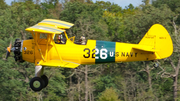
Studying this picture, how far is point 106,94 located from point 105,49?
17.3 metres

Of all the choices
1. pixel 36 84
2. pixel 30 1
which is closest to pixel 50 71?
A: pixel 36 84

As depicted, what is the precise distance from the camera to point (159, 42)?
1244cm

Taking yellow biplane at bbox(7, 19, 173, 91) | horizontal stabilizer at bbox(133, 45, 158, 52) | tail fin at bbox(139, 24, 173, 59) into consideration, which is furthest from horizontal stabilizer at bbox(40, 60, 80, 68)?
tail fin at bbox(139, 24, 173, 59)

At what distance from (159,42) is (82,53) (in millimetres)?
3255

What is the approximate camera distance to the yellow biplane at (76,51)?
11.8 meters

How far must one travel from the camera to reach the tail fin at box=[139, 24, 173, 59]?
40.3ft

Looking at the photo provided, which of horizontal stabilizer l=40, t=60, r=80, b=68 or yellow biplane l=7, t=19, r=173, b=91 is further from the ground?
yellow biplane l=7, t=19, r=173, b=91

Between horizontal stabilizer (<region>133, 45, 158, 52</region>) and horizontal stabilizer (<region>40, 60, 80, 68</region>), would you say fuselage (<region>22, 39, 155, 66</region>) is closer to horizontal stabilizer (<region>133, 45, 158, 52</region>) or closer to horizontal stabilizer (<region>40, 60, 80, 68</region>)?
horizontal stabilizer (<region>40, 60, 80, 68</region>)

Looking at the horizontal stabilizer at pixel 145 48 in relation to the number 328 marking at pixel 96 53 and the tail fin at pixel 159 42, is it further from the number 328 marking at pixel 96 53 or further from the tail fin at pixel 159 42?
the number 328 marking at pixel 96 53

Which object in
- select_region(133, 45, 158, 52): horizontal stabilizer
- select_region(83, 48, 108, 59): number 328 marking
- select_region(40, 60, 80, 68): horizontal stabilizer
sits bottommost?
select_region(40, 60, 80, 68): horizontal stabilizer

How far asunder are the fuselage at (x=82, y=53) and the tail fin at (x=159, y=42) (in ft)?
1.22

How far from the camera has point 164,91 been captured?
3322 centimetres

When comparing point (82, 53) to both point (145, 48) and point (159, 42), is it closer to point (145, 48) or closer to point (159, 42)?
point (145, 48)

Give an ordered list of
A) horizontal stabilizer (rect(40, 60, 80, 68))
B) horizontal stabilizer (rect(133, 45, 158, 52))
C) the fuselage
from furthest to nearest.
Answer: horizontal stabilizer (rect(133, 45, 158, 52)) → the fuselage → horizontal stabilizer (rect(40, 60, 80, 68))
